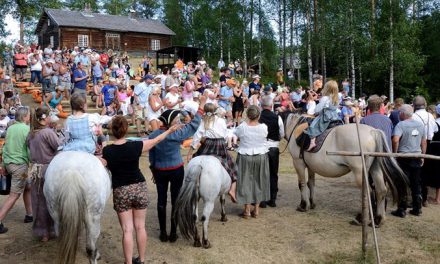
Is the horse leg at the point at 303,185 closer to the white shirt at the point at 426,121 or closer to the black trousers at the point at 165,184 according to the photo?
the white shirt at the point at 426,121

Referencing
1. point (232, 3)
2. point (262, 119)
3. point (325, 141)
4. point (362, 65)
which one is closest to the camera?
point (325, 141)

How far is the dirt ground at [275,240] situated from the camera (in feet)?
17.4

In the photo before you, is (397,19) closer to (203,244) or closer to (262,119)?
(262,119)

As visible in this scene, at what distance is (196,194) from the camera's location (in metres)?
5.52

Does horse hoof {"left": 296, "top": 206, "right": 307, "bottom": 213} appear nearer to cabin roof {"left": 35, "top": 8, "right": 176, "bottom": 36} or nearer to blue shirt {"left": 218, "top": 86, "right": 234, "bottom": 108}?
blue shirt {"left": 218, "top": 86, "right": 234, "bottom": 108}

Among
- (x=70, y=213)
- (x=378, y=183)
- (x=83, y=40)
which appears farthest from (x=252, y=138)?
(x=83, y=40)

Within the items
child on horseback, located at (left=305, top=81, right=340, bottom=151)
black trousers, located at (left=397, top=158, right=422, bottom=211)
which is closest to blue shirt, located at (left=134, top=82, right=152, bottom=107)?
child on horseback, located at (left=305, top=81, right=340, bottom=151)

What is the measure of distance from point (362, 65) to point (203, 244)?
79.2ft

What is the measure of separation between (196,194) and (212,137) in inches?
40.3

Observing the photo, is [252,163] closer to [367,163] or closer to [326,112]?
[326,112]

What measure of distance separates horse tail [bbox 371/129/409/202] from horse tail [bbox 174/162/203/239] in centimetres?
280

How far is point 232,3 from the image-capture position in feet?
121

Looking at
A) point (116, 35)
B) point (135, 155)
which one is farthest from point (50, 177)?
point (116, 35)

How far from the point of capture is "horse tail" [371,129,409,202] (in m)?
6.14
